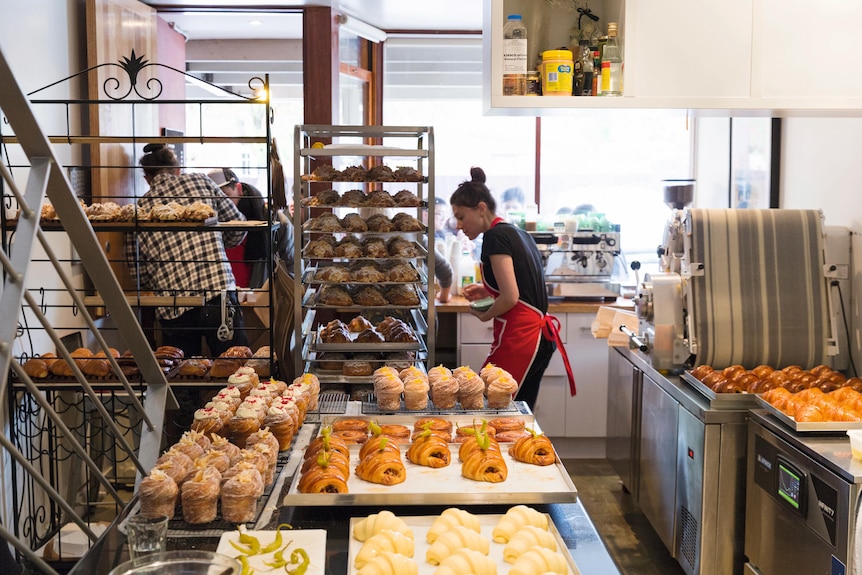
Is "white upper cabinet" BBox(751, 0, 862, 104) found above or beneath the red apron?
above

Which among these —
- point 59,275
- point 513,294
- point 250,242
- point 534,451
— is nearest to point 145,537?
point 59,275

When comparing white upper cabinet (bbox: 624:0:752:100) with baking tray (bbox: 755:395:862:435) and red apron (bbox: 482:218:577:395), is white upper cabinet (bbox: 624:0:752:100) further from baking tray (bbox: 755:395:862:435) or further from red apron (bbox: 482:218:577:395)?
red apron (bbox: 482:218:577:395)

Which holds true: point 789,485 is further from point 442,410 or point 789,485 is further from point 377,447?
point 377,447

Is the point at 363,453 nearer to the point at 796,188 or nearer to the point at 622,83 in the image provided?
the point at 622,83

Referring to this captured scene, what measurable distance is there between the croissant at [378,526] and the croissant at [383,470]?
0.77ft

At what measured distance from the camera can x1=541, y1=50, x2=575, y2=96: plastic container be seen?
8.98ft

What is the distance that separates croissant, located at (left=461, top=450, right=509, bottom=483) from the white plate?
0.43 metres

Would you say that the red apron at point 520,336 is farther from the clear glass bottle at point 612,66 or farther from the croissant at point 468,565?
the croissant at point 468,565

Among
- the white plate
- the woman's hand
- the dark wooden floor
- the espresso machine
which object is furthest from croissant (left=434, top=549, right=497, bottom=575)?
the espresso machine

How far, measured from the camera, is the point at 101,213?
3.03 metres

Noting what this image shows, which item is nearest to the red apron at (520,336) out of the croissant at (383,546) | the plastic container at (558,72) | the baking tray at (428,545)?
the plastic container at (558,72)

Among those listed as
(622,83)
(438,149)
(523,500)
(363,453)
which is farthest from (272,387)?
(438,149)

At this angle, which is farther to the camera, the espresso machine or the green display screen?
the espresso machine

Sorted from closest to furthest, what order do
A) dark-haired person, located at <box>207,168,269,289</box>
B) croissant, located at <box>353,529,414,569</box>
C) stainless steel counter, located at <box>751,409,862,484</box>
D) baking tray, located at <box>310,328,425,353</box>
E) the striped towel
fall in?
croissant, located at <box>353,529,414,569</box>, stainless steel counter, located at <box>751,409,862,484</box>, the striped towel, baking tray, located at <box>310,328,425,353</box>, dark-haired person, located at <box>207,168,269,289</box>
